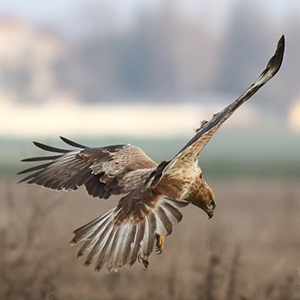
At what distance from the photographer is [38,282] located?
748 centimetres

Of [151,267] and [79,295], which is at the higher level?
[151,267]

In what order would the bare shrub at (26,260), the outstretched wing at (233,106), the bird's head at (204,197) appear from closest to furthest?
the outstretched wing at (233,106), the bird's head at (204,197), the bare shrub at (26,260)

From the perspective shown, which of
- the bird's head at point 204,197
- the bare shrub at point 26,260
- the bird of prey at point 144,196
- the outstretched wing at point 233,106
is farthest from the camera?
the bare shrub at point 26,260

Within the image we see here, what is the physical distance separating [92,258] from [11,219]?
3574 millimetres

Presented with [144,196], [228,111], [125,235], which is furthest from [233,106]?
→ [125,235]

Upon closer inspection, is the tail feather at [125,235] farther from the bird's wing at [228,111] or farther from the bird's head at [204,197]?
the bird's head at [204,197]

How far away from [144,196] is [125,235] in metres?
0.30

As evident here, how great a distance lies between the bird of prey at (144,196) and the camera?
11.8 feet

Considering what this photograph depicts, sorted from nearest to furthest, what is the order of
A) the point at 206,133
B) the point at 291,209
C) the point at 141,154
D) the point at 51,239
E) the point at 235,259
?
the point at 206,133
the point at 141,154
the point at 235,259
the point at 51,239
the point at 291,209

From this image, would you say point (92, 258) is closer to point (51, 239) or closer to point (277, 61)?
point (277, 61)

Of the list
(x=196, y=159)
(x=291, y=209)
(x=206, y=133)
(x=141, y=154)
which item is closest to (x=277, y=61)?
(x=206, y=133)

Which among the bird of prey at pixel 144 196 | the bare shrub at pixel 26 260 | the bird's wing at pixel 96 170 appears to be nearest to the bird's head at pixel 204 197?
the bird of prey at pixel 144 196

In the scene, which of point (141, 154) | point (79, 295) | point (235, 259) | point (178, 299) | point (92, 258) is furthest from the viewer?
point (79, 295)

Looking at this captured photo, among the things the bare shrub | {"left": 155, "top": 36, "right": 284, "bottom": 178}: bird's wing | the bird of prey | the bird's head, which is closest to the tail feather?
the bird of prey
